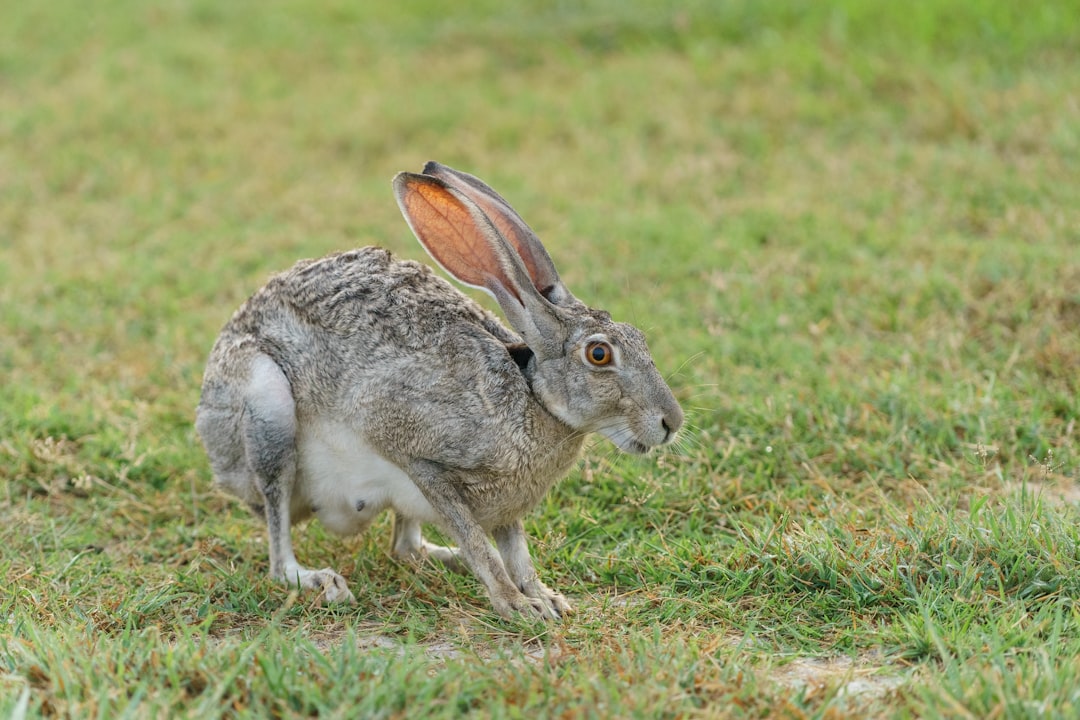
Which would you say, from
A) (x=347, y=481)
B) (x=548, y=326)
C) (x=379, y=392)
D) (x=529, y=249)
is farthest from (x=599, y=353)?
(x=347, y=481)

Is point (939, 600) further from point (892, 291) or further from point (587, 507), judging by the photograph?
point (892, 291)

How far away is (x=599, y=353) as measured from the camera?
13.4 ft

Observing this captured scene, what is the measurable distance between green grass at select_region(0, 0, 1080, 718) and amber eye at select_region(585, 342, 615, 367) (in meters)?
0.75

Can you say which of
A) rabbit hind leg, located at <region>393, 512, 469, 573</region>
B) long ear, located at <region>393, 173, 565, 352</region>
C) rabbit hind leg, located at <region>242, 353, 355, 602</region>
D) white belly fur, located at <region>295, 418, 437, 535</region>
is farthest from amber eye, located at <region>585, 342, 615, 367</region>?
rabbit hind leg, located at <region>242, 353, 355, 602</region>

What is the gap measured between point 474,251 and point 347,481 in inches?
34.7

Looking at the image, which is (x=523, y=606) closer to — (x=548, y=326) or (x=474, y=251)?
(x=548, y=326)

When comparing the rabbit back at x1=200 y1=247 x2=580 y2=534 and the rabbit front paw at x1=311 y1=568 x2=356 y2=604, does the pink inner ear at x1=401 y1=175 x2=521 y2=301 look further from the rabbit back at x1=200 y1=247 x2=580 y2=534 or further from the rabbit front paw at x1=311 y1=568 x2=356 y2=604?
the rabbit front paw at x1=311 y1=568 x2=356 y2=604

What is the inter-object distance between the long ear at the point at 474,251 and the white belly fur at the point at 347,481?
64 cm

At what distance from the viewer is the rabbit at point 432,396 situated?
4.12 meters

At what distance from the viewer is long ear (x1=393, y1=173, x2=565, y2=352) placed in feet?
13.6

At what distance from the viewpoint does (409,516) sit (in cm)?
432

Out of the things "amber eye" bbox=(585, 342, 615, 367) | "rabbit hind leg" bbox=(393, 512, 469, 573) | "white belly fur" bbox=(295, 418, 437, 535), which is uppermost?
"amber eye" bbox=(585, 342, 615, 367)

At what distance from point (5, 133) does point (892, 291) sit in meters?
6.42

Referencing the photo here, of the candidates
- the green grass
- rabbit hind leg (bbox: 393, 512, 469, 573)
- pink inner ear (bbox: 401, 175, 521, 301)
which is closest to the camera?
the green grass
